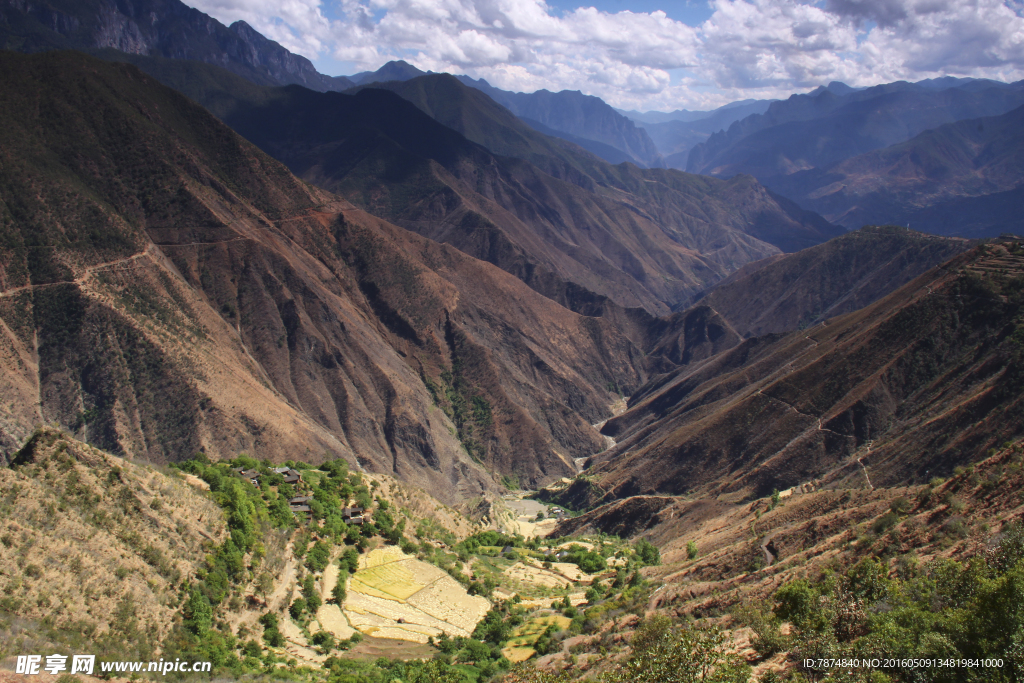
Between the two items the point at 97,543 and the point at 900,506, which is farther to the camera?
the point at 900,506

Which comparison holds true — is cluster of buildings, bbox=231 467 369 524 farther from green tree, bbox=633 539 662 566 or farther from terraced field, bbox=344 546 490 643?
green tree, bbox=633 539 662 566

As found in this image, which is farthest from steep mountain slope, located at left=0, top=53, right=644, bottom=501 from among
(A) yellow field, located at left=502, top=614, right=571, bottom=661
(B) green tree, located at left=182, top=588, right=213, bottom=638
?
(A) yellow field, located at left=502, top=614, right=571, bottom=661

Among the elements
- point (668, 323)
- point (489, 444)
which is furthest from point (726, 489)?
point (668, 323)

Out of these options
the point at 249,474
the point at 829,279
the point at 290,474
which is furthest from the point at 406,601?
the point at 829,279

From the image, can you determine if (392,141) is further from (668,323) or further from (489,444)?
(489,444)

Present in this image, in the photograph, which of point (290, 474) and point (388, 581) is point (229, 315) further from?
point (388, 581)

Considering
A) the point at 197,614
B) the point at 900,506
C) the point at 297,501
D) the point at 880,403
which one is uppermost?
the point at 880,403
